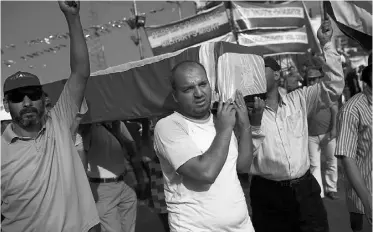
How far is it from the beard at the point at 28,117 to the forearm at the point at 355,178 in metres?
1.85

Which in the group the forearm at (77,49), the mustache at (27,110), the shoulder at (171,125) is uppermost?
the forearm at (77,49)

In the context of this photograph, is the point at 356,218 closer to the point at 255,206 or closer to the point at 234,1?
the point at 255,206

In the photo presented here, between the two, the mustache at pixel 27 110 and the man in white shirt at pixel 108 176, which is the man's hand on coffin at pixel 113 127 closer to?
the man in white shirt at pixel 108 176

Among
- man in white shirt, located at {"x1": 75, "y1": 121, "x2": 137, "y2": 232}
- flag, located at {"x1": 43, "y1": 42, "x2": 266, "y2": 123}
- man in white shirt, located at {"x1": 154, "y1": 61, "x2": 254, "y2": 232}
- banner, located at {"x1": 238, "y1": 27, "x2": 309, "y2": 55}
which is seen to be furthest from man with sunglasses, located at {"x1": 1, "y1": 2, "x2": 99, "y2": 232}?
banner, located at {"x1": 238, "y1": 27, "x2": 309, "y2": 55}

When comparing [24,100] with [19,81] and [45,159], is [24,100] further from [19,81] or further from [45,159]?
[45,159]

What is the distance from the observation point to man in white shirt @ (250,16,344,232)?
2941mm

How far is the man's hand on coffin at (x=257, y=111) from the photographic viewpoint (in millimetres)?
2580

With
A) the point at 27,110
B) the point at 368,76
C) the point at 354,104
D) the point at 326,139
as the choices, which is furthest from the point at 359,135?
the point at 326,139

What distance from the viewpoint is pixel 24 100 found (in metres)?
2.36

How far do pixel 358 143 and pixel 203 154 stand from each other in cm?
103

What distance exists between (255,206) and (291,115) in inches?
30.6

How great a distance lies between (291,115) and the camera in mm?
3029

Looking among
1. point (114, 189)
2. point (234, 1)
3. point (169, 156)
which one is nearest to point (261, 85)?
point (169, 156)

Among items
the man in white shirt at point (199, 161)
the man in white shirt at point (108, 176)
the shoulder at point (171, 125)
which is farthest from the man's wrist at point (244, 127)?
the man in white shirt at point (108, 176)
